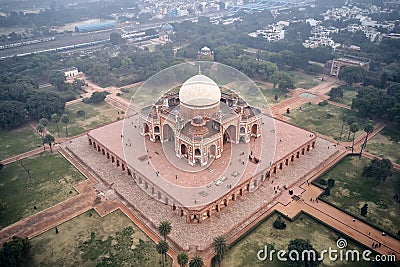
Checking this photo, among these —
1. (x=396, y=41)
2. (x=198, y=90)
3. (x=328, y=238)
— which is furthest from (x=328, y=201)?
(x=396, y=41)

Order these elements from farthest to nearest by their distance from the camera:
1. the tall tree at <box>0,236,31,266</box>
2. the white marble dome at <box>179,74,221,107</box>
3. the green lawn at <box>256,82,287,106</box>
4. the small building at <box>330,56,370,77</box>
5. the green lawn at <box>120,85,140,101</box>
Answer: the small building at <box>330,56,370,77</box> → the green lawn at <box>120,85,140,101</box> → the green lawn at <box>256,82,287,106</box> → the white marble dome at <box>179,74,221,107</box> → the tall tree at <box>0,236,31,266</box>

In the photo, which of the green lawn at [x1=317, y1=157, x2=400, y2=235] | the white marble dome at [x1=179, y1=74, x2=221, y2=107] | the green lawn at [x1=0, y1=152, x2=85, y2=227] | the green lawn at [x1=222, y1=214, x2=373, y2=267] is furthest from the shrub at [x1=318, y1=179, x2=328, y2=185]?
the green lawn at [x1=0, y1=152, x2=85, y2=227]

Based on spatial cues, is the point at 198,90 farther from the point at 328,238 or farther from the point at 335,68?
the point at 335,68

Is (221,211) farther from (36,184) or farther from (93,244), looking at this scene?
(36,184)

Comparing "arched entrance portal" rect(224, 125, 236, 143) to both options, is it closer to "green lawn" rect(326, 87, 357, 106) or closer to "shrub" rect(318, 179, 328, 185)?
"shrub" rect(318, 179, 328, 185)

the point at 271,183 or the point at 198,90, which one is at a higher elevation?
the point at 198,90

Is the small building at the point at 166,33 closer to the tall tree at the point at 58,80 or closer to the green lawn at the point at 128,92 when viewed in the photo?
the green lawn at the point at 128,92
